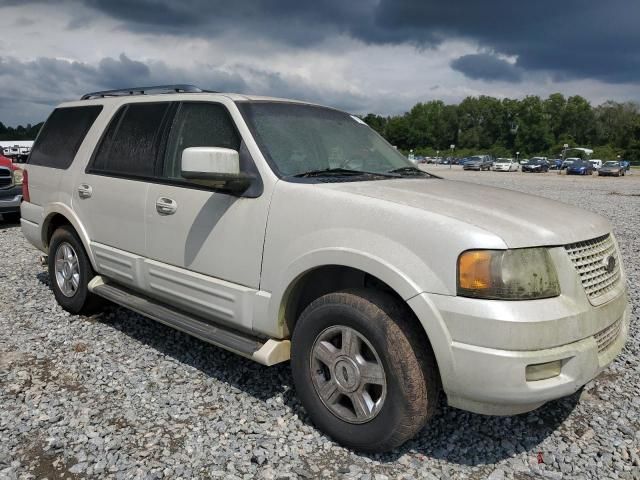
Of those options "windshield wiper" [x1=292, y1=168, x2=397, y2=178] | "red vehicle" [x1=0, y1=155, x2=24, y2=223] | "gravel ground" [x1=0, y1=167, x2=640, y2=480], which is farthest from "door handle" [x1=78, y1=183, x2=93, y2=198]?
"red vehicle" [x1=0, y1=155, x2=24, y2=223]

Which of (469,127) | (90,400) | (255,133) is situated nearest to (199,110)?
(255,133)

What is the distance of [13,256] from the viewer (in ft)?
25.1

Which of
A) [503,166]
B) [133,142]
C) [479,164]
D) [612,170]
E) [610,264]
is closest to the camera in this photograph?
[610,264]

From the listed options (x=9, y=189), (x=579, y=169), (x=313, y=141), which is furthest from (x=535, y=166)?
(x=313, y=141)

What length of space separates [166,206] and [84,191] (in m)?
1.24

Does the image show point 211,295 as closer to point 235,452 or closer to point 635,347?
point 235,452

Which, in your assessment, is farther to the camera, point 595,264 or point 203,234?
point 203,234

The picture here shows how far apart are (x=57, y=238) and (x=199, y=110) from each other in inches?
83.4

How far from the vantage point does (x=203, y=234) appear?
11.4 ft

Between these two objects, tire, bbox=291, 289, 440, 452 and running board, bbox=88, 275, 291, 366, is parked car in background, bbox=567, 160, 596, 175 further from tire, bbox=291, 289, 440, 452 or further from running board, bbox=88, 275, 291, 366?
tire, bbox=291, 289, 440, 452

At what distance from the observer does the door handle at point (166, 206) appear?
3671 millimetres

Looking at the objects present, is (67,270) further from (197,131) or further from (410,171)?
(410,171)

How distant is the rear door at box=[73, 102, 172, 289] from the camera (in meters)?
4.01

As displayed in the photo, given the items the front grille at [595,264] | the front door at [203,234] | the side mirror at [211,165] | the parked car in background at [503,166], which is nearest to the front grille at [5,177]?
the front door at [203,234]
